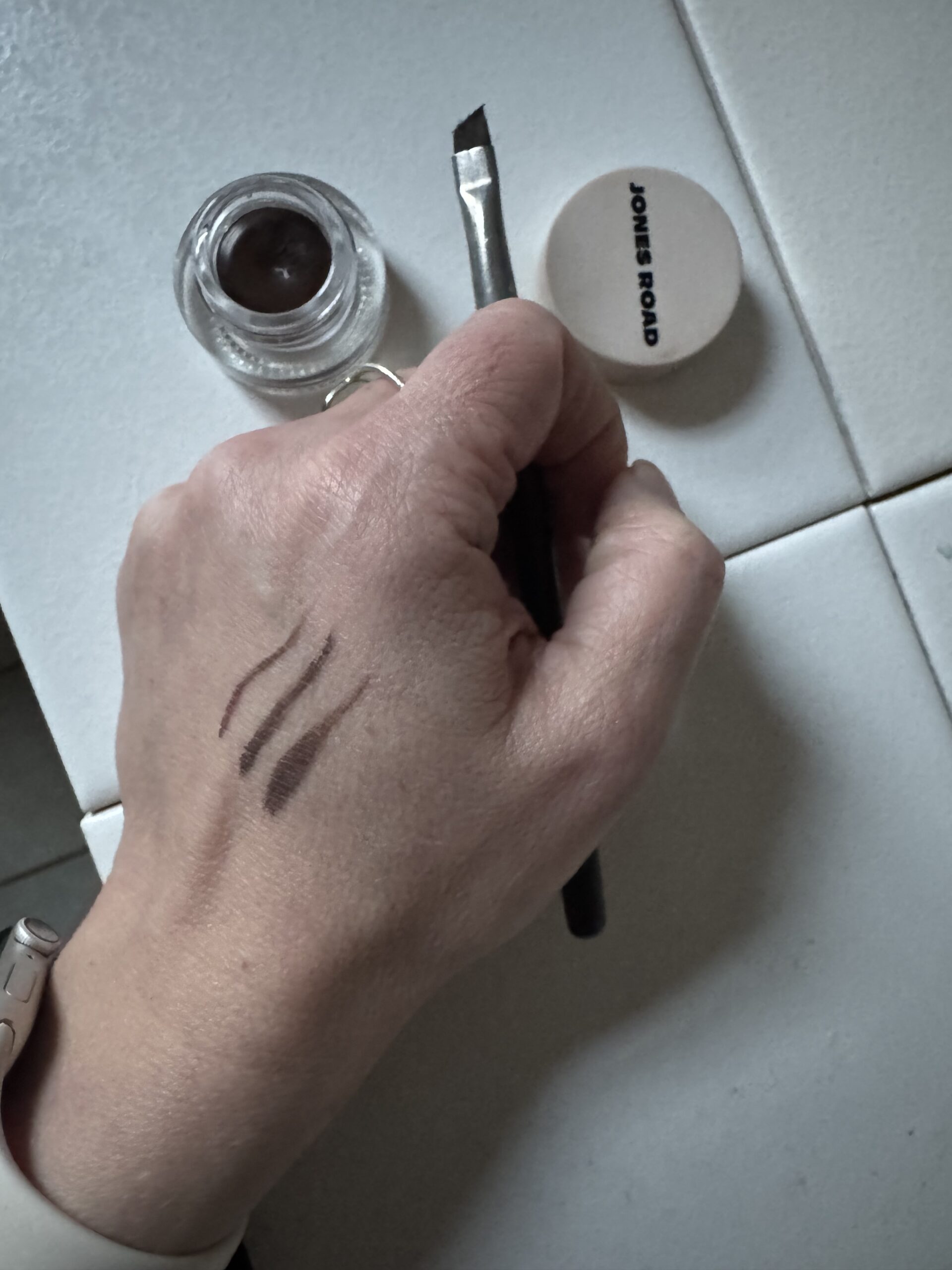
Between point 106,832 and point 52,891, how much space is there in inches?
17.5

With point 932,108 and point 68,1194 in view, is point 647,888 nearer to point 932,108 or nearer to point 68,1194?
point 68,1194

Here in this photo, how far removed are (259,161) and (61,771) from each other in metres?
0.59

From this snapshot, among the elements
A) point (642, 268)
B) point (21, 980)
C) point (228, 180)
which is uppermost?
point (228, 180)

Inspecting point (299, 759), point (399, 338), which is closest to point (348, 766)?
point (299, 759)

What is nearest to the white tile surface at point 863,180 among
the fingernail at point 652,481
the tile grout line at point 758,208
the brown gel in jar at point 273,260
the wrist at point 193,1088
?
the tile grout line at point 758,208

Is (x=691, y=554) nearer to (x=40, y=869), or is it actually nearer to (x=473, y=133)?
(x=473, y=133)

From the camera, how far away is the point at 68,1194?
35 cm

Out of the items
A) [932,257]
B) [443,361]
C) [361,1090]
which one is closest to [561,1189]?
[361,1090]

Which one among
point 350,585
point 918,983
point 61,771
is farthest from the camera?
point 61,771

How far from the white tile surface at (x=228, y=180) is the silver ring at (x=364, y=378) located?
3 cm

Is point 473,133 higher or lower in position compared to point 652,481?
higher

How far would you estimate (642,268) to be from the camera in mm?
438

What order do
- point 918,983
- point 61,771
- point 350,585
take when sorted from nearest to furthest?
1. point 350,585
2. point 918,983
3. point 61,771

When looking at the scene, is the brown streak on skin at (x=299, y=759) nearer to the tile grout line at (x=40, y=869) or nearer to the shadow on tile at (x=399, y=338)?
the shadow on tile at (x=399, y=338)
